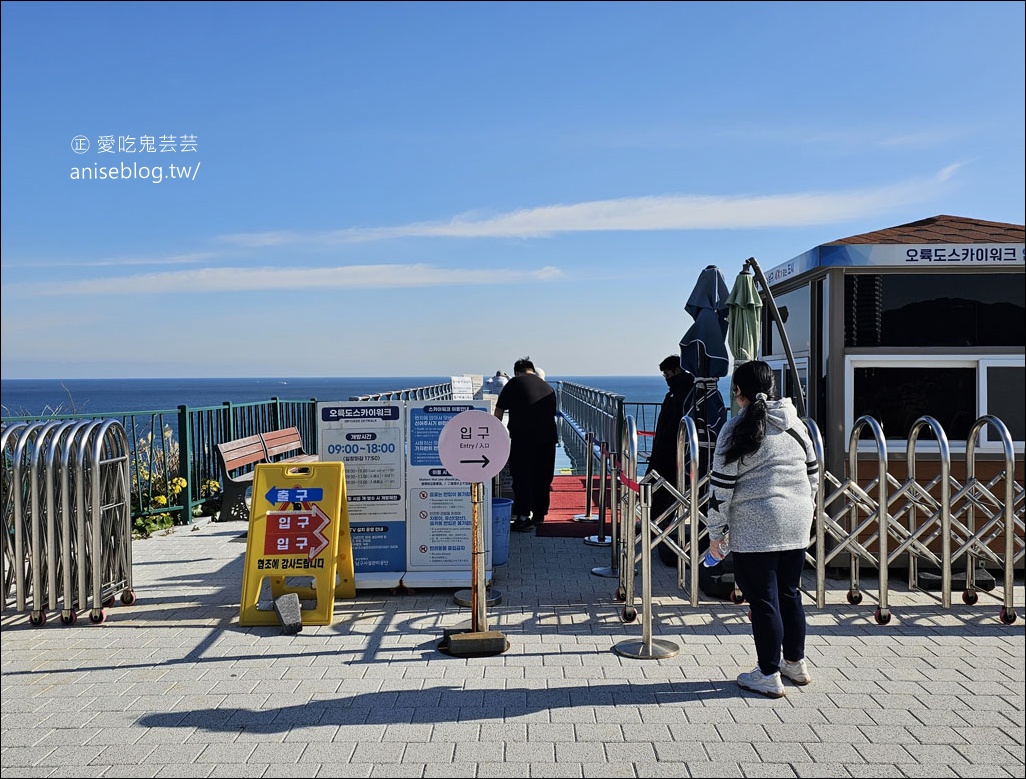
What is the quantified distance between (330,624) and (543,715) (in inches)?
85.6

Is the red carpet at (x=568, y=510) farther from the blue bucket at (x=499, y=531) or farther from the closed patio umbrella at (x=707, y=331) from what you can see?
the closed patio umbrella at (x=707, y=331)

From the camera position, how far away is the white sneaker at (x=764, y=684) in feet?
14.9

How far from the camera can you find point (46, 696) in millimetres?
4637

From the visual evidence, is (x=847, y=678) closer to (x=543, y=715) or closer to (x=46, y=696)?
(x=543, y=715)

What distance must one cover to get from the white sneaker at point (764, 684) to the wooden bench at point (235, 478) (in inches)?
266

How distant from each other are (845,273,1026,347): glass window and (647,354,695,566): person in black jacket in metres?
1.41

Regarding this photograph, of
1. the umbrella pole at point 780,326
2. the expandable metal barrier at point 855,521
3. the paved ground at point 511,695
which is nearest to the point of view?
the paved ground at point 511,695

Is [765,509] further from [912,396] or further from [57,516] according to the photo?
[57,516]

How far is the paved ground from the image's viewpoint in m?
3.83

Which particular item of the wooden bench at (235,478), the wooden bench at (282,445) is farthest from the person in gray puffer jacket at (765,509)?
the wooden bench at (282,445)

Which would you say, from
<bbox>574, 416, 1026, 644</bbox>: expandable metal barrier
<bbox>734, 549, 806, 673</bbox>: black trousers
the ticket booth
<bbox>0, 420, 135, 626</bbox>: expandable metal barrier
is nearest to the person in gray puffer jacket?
<bbox>734, 549, 806, 673</bbox>: black trousers

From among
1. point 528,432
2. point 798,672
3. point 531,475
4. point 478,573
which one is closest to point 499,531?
point 478,573

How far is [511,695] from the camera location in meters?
4.61

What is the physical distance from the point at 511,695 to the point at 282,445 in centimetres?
787
